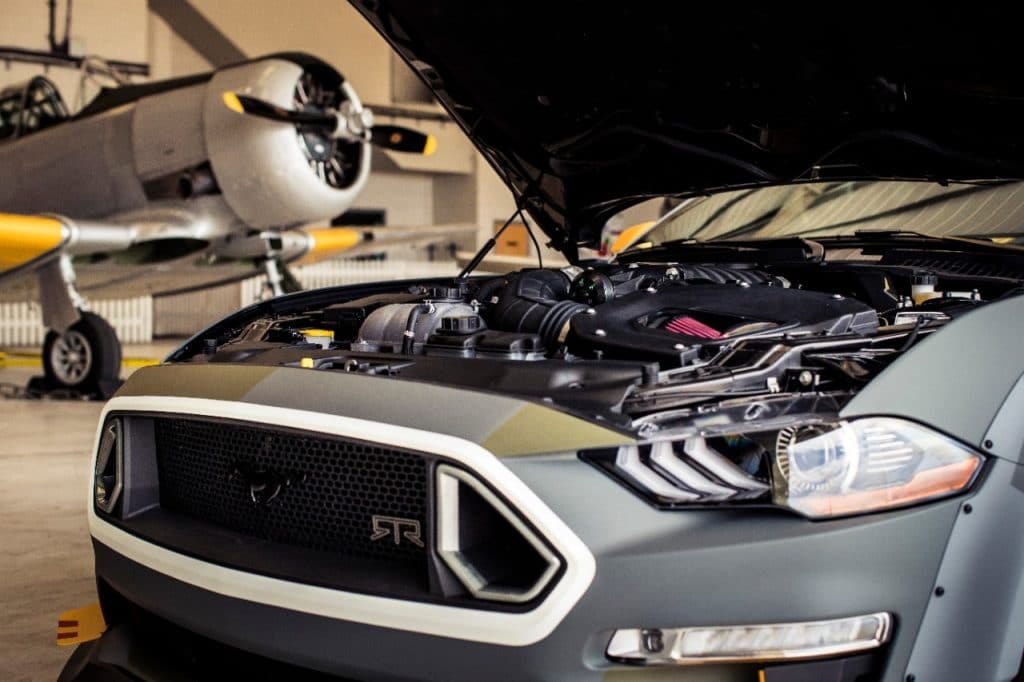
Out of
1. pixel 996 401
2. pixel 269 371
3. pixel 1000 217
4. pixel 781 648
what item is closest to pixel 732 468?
pixel 781 648

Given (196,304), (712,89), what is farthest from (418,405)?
(196,304)

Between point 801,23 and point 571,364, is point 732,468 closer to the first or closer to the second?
point 571,364

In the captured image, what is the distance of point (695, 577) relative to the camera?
4.20 feet

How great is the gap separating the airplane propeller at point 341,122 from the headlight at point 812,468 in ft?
26.4

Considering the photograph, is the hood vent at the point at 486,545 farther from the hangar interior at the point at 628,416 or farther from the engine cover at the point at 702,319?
the engine cover at the point at 702,319

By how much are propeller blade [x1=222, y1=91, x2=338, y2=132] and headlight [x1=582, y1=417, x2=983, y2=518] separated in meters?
8.05

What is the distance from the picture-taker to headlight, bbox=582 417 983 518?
1343 millimetres

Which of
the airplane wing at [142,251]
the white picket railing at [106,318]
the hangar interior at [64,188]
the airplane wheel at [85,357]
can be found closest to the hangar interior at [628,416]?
the hangar interior at [64,188]

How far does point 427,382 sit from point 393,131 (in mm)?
8716

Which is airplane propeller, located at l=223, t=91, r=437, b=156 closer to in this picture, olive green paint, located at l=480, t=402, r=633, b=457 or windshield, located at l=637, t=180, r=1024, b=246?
windshield, located at l=637, t=180, r=1024, b=246

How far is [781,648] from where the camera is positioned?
1293 mm

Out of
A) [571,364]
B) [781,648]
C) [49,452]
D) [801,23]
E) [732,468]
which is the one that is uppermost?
[801,23]

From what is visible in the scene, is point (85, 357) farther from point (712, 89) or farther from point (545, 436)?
point (545, 436)

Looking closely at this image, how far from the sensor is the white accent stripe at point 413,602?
4.19ft
